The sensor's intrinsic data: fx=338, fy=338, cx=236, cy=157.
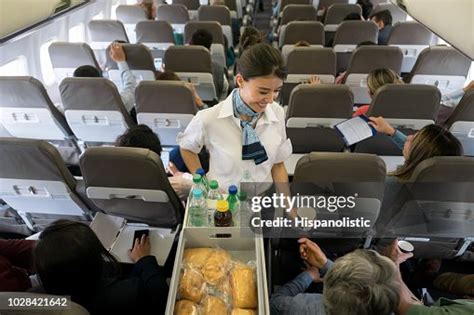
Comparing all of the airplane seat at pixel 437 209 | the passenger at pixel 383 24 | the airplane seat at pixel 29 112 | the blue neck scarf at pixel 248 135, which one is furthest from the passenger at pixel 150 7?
the airplane seat at pixel 437 209

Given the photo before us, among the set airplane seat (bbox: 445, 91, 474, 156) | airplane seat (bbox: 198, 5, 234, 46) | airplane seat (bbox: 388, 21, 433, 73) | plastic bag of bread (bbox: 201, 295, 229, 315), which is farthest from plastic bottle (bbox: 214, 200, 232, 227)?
airplane seat (bbox: 198, 5, 234, 46)

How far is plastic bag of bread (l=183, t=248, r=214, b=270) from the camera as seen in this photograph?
4.47ft

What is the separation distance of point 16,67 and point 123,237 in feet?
11.2

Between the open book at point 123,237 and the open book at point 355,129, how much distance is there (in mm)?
1503

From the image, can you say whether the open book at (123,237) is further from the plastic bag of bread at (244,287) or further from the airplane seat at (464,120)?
the airplane seat at (464,120)

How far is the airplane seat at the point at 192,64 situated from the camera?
3727 millimetres

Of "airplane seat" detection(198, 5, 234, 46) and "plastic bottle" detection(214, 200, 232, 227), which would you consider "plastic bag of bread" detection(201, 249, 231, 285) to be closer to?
"plastic bottle" detection(214, 200, 232, 227)

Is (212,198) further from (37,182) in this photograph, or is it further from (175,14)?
(175,14)

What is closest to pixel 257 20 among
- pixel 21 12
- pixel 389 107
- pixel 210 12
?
pixel 210 12

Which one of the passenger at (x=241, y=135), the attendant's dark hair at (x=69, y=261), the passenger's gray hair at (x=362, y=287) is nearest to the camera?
the passenger's gray hair at (x=362, y=287)

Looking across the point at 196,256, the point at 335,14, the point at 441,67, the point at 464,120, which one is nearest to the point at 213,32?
the point at 335,14

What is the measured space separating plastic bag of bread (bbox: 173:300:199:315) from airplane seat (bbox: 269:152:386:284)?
868 mm

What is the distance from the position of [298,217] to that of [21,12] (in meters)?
1.94

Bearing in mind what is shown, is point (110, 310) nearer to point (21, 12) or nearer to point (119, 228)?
point (119, 228)
